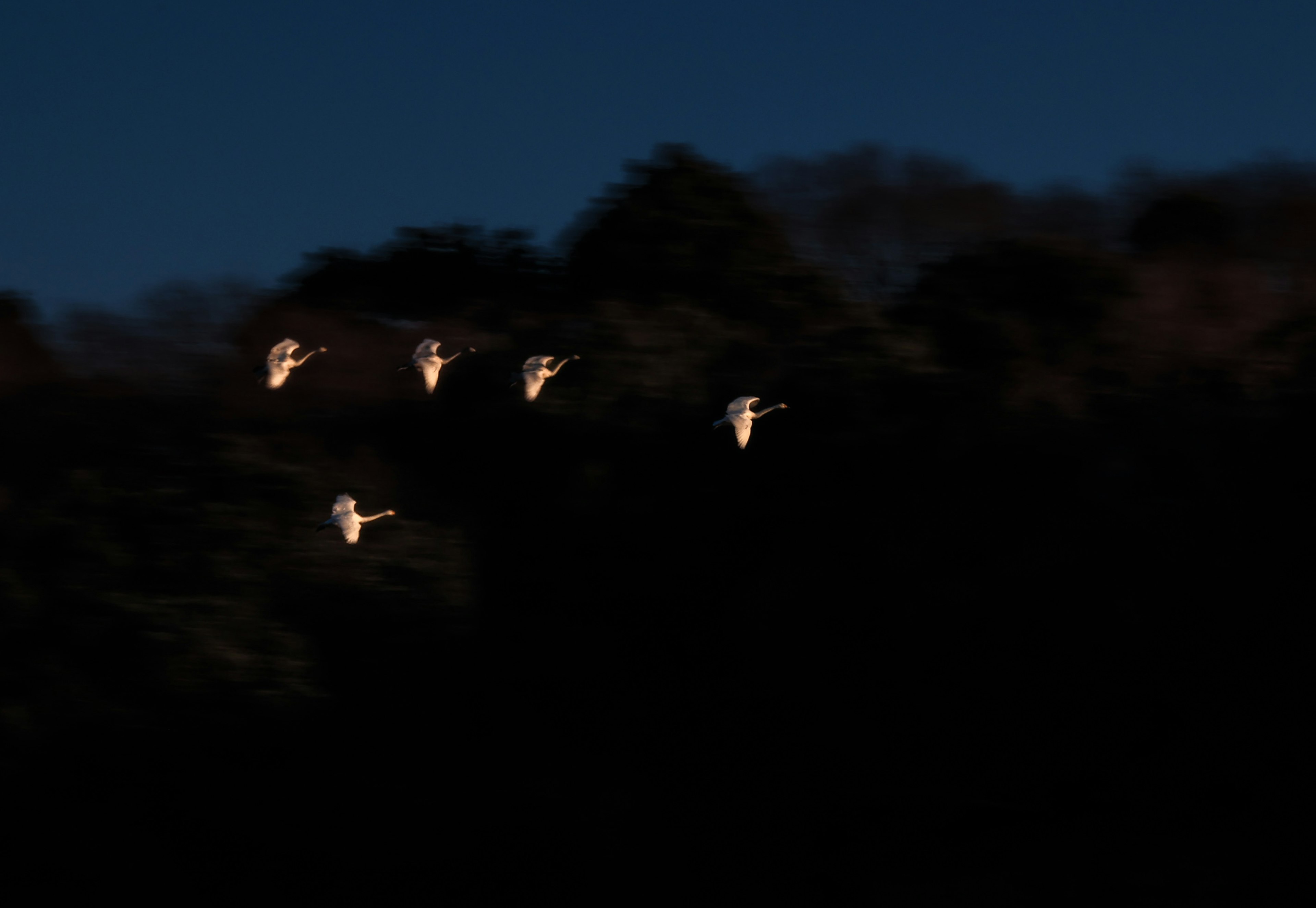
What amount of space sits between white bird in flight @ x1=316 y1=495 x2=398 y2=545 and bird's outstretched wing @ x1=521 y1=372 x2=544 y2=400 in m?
2.21

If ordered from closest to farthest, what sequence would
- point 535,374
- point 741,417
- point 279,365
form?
1. point 741,417
2. point 535,374
3. point 279,365

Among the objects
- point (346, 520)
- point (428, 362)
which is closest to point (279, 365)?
point (428, 362)

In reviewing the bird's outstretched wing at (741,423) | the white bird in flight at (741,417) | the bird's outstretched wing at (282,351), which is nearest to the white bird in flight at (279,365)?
the bird's outstretched wing at (282,351)

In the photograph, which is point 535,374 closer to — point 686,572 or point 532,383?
point 532,383

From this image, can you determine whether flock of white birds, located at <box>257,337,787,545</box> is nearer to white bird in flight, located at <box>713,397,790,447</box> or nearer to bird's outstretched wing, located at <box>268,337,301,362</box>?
bird's outstretched wing, located at <box>268,337,301,362</box>

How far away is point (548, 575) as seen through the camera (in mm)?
17516

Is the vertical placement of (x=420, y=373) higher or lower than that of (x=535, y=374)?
higher

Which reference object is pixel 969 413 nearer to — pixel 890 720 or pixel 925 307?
pixel 925 307

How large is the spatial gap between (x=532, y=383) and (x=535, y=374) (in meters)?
0.12

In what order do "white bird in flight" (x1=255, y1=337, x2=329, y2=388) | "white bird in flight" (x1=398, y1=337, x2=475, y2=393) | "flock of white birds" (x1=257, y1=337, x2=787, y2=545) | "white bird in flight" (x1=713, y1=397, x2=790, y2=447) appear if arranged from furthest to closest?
"white bird in flight" (x1=255, y1=337, x2=329, y2=388), "white bird in flight" (x1=398, y1=337, x2=475, y2=393), "flock of white birds" (x1=257, y1=337, x2=787, y2=545), "white bird in flight" (x1=713, y1=397, x2=790, y2=447)

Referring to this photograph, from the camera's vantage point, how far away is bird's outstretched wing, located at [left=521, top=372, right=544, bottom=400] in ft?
51.0

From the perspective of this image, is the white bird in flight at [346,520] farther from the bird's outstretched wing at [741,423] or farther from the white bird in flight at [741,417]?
the bird's outstretched wing at [741,423]

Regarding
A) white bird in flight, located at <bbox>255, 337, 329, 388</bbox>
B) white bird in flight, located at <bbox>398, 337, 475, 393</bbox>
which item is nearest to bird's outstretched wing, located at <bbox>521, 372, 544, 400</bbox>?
white bird in flight, located at <bbox>398, 337, 475, 393</bbox>

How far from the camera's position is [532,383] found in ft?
51.2
